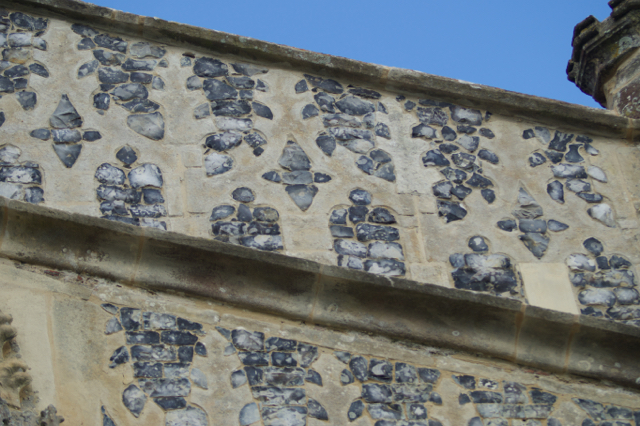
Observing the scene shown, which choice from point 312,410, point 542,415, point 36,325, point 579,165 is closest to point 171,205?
point 36,325

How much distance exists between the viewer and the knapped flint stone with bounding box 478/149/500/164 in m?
5.07

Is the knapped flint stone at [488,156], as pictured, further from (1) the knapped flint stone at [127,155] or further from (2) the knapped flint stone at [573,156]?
(1) the knapped flint stone at [127,155]

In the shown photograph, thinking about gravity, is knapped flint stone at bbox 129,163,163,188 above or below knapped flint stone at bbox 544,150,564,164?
below

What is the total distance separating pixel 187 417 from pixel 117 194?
120cm

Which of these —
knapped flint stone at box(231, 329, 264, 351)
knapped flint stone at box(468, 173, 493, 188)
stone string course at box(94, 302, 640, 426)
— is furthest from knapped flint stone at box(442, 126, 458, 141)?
knapped flint stone at box(231, 329, 264, 351)

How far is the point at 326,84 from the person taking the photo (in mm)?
5164

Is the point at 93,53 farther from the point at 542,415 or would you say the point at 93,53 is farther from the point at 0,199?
the point at 542,415

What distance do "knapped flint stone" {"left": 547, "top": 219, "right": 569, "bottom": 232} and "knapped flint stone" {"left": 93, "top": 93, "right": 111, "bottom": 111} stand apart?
94.6 inches

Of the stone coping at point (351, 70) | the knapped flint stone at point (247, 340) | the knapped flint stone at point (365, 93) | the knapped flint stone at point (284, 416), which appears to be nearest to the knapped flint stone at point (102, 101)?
the stone coping at point (351, 70)

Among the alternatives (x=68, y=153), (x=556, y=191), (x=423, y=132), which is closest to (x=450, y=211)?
(x=423, y=132)

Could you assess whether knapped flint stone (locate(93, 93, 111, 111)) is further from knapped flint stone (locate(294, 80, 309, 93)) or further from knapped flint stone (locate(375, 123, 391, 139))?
knapped flint stone (locate(375, 123, 391, 139))

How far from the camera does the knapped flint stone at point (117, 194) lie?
14.1 feet

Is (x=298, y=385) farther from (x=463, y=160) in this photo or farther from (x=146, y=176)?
(x=463, y=160)

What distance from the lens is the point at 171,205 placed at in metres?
4.38
